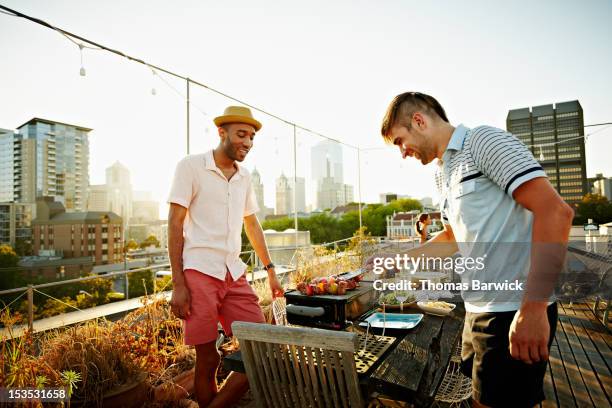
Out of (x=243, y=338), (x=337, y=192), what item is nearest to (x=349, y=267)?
(x=243, y=338)

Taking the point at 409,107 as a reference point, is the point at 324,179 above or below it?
above

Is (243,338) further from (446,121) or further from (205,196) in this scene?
(446,121)

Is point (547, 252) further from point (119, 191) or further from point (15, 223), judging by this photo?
point (119, 191)

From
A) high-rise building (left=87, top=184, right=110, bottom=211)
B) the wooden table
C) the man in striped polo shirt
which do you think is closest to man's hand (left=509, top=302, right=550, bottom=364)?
the man in striped polo shirt

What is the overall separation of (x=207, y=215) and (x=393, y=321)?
1156mm

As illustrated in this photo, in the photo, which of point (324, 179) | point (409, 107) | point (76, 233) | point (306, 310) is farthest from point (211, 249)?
point (324, 179)

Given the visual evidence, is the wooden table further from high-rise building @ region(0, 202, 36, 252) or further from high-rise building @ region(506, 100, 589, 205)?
high-rise building @ region(0, 202, 36, 252)

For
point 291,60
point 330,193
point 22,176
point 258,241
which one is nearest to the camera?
point 258,241

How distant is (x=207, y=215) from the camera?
1.76 meters

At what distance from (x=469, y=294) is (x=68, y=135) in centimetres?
5970

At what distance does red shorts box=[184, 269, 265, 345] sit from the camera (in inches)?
64.5

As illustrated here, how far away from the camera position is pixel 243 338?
113 centimetres

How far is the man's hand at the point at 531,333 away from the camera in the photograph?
775 mm

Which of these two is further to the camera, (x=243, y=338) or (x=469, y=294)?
(x=243, y=338)
